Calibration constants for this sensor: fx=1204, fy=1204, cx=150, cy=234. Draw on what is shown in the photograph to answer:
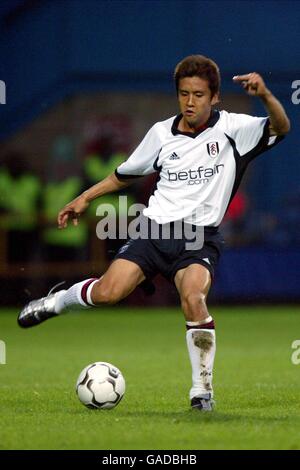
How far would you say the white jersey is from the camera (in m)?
6.43

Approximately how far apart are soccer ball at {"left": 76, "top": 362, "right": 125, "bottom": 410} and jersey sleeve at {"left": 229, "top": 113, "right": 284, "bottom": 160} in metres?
1.39

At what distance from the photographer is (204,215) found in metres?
6.44

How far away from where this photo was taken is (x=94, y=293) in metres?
6.55

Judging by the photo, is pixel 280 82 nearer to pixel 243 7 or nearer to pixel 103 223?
pixel 243 7

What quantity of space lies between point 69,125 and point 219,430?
12530 millimetres

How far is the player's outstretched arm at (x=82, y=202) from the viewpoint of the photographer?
680cm

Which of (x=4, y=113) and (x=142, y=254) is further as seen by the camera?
(x=4, y=113)

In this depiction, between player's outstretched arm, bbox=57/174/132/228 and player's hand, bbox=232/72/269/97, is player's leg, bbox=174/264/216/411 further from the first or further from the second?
player's hand, bbox=232/72/269/97

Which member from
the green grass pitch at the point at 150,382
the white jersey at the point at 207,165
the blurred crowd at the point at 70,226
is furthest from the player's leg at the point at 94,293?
the blurred crowd at the point at 70,226

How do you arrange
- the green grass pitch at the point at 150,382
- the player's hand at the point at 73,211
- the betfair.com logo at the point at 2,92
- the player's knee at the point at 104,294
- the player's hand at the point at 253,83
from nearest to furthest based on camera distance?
the green grass pitch at the point at 150,382 → the player's hand at the point at 253,83 → the player's knee at the point at 104,294 → the player's hand at the point at 73,211 → the betfair.com logo at the point at 2,92

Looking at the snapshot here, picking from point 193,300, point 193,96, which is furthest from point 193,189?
point 193,300

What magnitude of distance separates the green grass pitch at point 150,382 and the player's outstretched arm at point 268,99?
148 cm

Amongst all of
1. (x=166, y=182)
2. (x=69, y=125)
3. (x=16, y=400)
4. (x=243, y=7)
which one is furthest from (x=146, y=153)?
(x=69, y=125)

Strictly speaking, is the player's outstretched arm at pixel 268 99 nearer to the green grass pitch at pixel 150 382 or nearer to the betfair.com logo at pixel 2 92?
the green grass pitch at pixel 150 382
